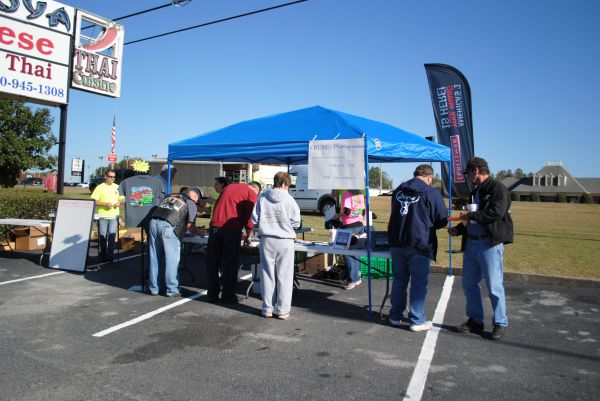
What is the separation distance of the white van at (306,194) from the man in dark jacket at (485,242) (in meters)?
14.4

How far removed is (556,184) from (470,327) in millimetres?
102999

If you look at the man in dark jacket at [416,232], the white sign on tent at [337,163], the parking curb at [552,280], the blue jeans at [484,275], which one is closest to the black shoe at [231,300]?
the white sign on tent at [337,163]

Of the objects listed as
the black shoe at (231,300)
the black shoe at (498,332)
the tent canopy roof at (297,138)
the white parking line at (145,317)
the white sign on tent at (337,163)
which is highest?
the tent canopy roof at (297,138)

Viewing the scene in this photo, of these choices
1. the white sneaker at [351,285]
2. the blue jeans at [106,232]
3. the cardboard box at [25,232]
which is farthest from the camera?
the cardboard box at [25,232]

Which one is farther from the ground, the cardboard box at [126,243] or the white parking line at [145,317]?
the cardboard box at [126,243]

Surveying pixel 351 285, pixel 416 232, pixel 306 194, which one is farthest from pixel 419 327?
pixel 306 194

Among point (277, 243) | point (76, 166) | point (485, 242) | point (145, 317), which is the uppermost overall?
point (76, 166)

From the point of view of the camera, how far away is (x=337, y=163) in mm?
5723

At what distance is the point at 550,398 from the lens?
3402mm

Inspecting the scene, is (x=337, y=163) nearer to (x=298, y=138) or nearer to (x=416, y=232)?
(x=298, y=138)

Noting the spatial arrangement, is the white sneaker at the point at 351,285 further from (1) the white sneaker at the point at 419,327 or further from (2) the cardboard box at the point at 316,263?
(1) the white sneaker at the point at 419,327

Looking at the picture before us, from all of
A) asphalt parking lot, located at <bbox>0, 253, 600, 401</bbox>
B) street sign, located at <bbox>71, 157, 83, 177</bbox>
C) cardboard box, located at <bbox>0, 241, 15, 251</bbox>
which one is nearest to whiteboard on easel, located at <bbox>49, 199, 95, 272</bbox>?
asphalt parking lot, located at <bbox>0, 253, 600, 401</bbox>

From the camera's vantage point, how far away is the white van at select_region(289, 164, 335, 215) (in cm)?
1945

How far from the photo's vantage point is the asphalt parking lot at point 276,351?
3482mm
